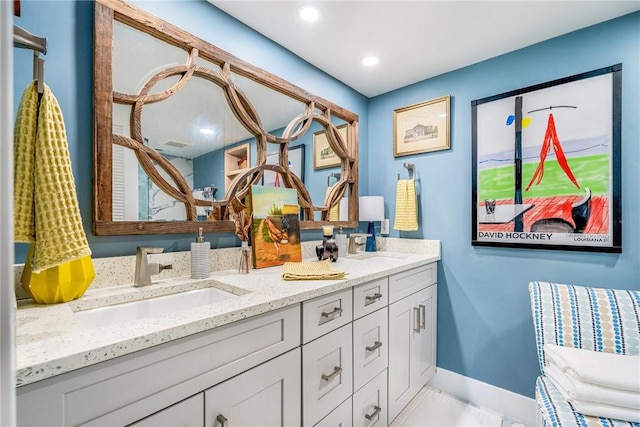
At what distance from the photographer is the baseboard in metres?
1.80

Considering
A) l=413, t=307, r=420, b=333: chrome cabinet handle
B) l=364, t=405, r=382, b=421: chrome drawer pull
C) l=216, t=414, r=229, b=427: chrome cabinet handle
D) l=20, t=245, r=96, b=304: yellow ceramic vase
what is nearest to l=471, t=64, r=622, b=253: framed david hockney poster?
l=413, t=307, r=420, b=333: chrome cabinet handle

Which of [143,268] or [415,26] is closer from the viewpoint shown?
[143,268]

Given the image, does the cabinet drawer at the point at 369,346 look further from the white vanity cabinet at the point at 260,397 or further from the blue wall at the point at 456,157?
the blue wall at the point at 456,157

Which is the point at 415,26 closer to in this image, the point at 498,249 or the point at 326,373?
the point at 498,249

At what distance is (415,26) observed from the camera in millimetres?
1660

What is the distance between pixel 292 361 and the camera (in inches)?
42.1

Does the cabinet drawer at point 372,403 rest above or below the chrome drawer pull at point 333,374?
below

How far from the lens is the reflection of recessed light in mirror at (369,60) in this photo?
6.46ft

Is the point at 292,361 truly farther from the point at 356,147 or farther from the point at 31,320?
the point at 356,147

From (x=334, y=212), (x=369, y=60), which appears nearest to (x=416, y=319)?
(x=334, y=212)

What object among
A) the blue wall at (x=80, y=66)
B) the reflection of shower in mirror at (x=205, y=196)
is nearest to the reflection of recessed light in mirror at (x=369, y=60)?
the blue wall at (x=80, y=66)

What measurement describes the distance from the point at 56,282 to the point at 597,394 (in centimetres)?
194

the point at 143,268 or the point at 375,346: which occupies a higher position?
the point at 143,268

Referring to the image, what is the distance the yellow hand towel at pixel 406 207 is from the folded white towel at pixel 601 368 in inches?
45.6
